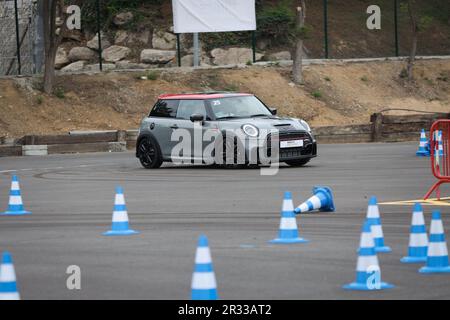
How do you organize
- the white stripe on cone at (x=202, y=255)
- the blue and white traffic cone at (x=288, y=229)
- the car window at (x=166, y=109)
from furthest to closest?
the car window at (x=166, y=109)
the blue and white traffic cone at (x=288, y=229)
the white stripe on cone at (x=202, y=255)

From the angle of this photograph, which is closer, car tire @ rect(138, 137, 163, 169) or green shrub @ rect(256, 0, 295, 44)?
car tire @ rect(138, 137, 163, 169)

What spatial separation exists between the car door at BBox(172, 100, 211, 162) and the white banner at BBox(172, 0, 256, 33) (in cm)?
1755

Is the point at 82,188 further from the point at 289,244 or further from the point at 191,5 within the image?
the point at 191,5

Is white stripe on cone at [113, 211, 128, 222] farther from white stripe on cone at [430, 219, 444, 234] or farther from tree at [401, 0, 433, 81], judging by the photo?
tree at [401, 0, 433, 81]

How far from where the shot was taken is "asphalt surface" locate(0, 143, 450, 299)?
375 inches

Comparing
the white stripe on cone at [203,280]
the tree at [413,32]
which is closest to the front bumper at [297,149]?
the white stripe on cone at [203,280]

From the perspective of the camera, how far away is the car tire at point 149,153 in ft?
82.0

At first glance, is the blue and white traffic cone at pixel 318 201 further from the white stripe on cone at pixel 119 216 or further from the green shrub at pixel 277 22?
the green shrub at pixel 277 22

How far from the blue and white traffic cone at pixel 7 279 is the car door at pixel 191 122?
16032mm

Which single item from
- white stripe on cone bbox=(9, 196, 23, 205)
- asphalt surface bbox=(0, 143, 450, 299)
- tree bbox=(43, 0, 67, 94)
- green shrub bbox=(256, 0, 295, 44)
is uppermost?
green shrub bbox=(256, 0, 295, 44)

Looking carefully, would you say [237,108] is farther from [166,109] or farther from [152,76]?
[152,76]

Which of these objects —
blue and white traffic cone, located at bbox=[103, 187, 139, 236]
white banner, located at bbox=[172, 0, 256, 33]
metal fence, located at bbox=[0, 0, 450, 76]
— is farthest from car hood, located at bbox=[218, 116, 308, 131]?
metal fence, located at bbox=[0, 0, 450, 76]

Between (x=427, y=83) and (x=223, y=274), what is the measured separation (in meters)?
38.7

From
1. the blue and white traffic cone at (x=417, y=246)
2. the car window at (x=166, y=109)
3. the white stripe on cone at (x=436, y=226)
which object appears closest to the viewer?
the white stripe on cone at (x=436, y=226)
